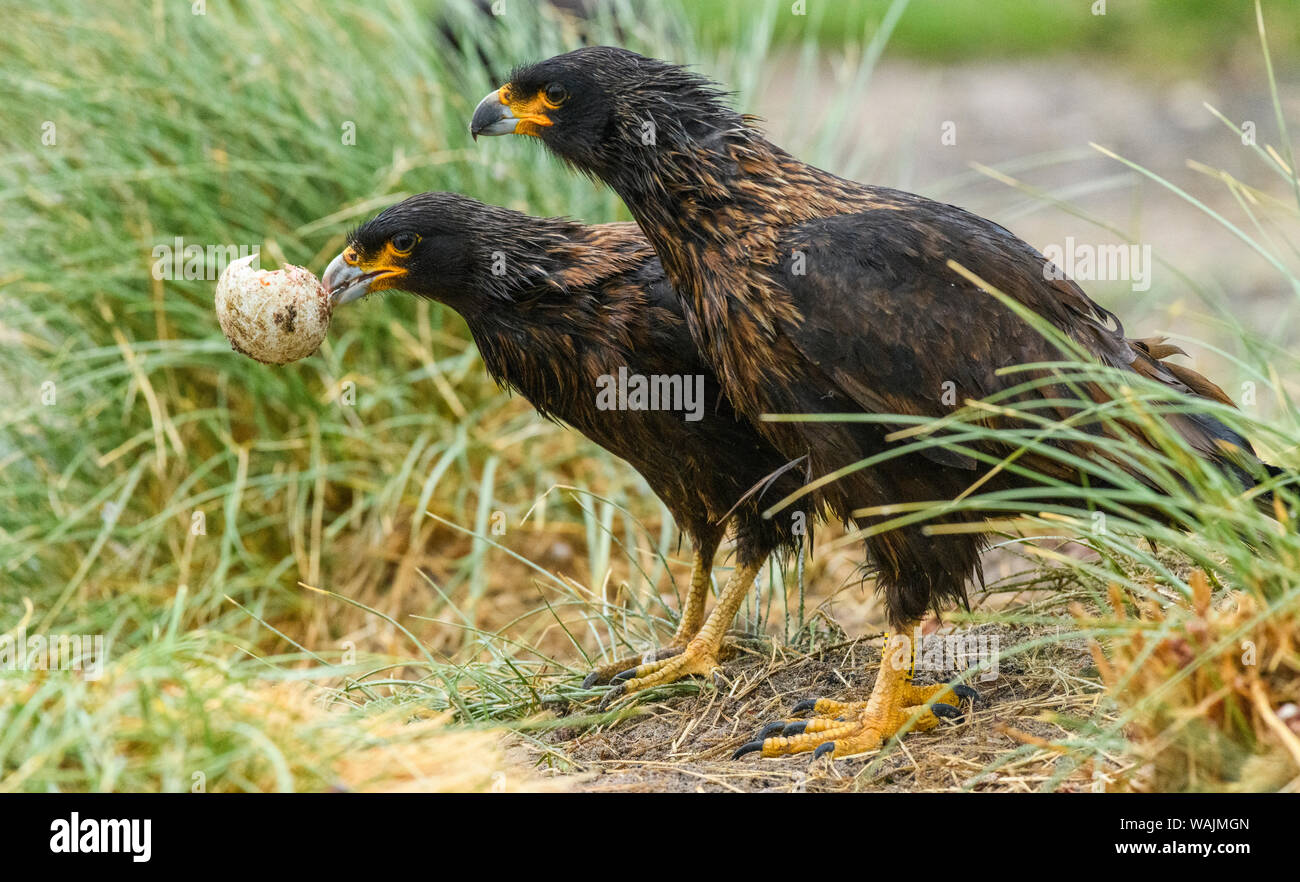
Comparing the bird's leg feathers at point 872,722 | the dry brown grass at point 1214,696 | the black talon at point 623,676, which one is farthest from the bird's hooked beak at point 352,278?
the dry brown grass at point 1214,696

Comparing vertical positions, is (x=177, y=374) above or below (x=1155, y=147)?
below

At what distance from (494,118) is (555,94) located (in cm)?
20

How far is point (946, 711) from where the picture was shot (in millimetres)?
3672

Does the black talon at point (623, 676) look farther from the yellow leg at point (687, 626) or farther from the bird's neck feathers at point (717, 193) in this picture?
the bird's neck feathers at point (717, 193)

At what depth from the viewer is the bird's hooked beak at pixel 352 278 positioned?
399 centimetres

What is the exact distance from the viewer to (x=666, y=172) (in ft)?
12.0

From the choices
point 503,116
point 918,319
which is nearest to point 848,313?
point 918,319

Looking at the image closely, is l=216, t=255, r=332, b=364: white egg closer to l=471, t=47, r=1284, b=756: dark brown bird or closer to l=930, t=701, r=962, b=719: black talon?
l=471, t=47, r=1284, b=756: dark brown bird

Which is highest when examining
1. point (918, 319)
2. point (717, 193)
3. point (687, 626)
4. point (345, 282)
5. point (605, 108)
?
point (605, 108)

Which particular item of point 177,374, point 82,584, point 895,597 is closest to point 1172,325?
point 895,597

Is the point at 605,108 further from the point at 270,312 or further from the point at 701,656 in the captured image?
the point at 701,656

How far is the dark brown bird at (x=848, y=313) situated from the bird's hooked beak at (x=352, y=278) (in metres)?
0.64
